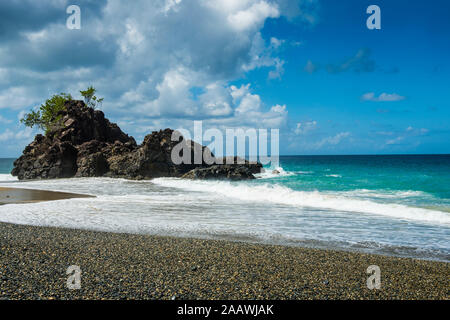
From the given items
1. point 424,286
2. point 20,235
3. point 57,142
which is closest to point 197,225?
point 20,235

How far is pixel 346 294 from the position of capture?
18.6 ft

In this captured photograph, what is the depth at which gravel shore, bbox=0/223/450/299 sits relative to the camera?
219 inches

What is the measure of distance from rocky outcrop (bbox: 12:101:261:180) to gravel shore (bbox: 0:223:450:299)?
28553mm

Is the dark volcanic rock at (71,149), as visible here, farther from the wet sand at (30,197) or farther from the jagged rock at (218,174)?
the wet sand at (30,197)

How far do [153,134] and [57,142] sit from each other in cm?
1510

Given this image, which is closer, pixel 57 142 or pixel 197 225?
pixel 197 225

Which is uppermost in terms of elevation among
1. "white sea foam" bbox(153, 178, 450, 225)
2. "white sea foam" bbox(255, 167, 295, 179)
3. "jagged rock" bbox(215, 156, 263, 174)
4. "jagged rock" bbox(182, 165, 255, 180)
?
"jagged rock" bbox(215, 156, 263, 174)

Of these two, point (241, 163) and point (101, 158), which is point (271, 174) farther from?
point (101, 158)

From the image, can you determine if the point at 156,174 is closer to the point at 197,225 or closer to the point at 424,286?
the point at 197,225

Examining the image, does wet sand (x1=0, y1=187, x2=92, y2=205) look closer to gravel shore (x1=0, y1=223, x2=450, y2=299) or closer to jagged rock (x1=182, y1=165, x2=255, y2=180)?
gravel shore (x1=0, y1=223, x2=450, y2=299)

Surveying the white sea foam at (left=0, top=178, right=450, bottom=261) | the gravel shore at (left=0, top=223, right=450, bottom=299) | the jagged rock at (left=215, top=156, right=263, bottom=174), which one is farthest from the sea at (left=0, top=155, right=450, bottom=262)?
the jagged rock at (left=215, top=156, right=263, bottom=174)

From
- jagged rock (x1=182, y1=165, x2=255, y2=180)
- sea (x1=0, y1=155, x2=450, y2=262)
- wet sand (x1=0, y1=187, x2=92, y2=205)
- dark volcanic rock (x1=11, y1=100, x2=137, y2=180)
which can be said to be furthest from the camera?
dark volcanic rock (x1=11, y1=100, x2=137, y2=180)

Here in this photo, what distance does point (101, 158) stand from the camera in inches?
1652

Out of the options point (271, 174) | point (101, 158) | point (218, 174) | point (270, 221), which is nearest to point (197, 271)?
point (270, 221)
